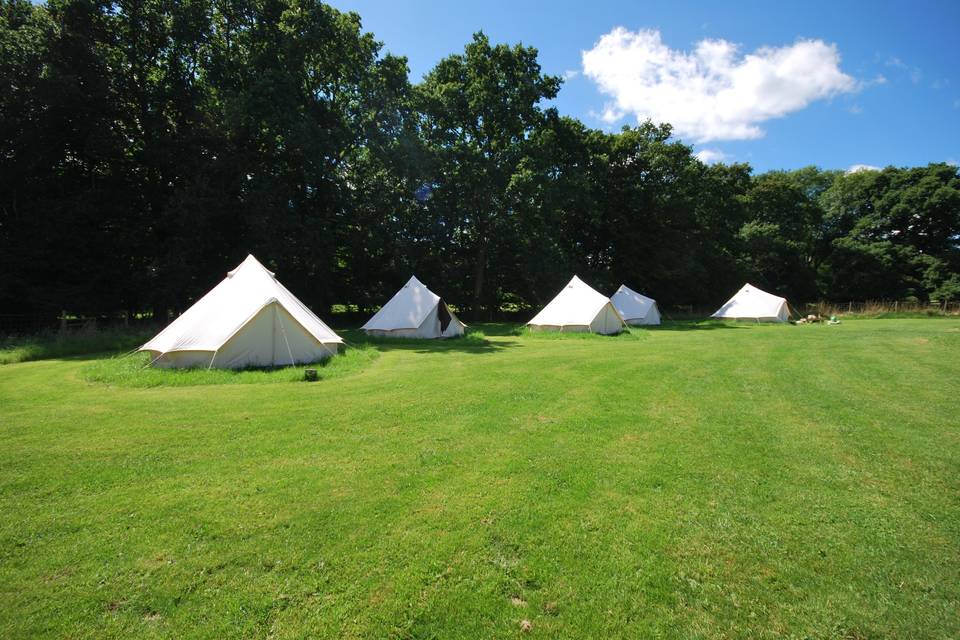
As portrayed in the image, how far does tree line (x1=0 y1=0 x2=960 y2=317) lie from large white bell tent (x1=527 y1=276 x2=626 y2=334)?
5.65 meters

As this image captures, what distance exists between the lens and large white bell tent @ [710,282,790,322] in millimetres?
26484

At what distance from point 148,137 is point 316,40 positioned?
8554mm

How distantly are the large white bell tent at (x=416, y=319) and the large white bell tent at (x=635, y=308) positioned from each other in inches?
471

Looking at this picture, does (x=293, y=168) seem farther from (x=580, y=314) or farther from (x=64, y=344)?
(x=580, y=314)

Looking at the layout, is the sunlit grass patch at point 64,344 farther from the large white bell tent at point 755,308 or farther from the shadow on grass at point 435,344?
the large white bell tent at point 755,308

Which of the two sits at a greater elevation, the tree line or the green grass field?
the tree line

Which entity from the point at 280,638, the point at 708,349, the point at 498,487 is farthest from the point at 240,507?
the point at 708,349

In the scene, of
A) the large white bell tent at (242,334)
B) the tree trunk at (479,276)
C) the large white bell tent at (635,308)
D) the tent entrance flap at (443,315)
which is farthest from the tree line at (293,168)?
the large white bell tent at (242,334)

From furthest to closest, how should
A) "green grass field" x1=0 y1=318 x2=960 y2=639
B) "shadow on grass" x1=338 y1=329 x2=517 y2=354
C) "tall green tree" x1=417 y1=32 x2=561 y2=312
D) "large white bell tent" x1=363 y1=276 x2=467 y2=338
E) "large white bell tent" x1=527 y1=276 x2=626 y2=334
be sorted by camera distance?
"tall green tree" x1=417 y1=32 x2=561 y2=312 → "large white bell tent" x1=527 y1=276 x2=626 y2=334 → "large white bell tent" x1=363 y1=276 x2=467 y2=338 → "shadow on grass" x1=338 y1=329 x2=517 y2=354 → "green grass field" x1=0 y1=318 x2=960 y2=639

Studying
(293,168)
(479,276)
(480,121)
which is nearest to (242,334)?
(293,168)

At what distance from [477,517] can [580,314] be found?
52.5 ft

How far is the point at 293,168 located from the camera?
2133 cm

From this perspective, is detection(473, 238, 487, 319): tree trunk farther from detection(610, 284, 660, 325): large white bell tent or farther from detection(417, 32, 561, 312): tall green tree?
detection(610, 284, 660, 325): large white bell tent

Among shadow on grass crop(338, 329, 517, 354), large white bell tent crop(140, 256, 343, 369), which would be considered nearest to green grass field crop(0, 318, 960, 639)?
large white bell tent crop(140, 256, 343, 369)
